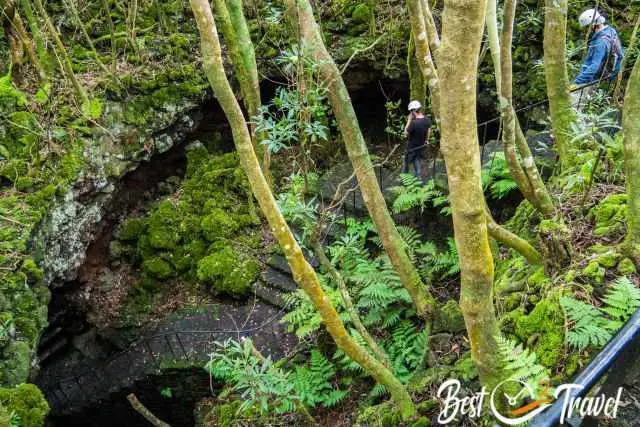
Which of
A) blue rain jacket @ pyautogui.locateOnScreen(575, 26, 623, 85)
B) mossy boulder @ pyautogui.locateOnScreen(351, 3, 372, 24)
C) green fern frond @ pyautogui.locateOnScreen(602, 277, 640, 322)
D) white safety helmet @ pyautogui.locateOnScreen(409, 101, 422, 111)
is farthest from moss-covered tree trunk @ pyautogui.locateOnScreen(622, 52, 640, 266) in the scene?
mossy boulder @ pyautogui.locateOnScreen(351, 3, 372, 24)

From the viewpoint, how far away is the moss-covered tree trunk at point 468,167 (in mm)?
2141

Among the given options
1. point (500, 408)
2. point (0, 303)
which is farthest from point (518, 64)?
point (0, 303)

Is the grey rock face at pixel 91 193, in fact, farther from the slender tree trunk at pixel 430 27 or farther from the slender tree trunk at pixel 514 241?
the slender tree trunk at pixel 514 241

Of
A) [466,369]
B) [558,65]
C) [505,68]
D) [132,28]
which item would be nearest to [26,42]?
[132,28]

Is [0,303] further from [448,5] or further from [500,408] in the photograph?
[448,5]

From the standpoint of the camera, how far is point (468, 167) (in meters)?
2.41

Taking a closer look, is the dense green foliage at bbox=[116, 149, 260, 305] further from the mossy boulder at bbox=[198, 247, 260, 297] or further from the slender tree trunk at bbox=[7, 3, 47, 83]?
the slender tree trunk at bbox=[7, 3, 47, 83]

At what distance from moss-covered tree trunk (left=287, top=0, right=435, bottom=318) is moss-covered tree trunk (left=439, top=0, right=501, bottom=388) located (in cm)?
217

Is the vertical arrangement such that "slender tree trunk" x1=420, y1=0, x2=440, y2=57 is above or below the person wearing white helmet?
above

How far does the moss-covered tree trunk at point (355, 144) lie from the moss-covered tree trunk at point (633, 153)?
7.26 feet

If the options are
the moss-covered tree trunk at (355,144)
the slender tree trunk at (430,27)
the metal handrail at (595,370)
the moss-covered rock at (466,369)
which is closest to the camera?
the metal handrail at (595,370)

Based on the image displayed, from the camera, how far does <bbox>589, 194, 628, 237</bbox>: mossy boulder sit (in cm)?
389

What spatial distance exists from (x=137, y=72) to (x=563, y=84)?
815 cm

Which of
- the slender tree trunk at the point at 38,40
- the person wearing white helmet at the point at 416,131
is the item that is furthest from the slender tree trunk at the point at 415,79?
the slender tree trunk at the point at 38,40
